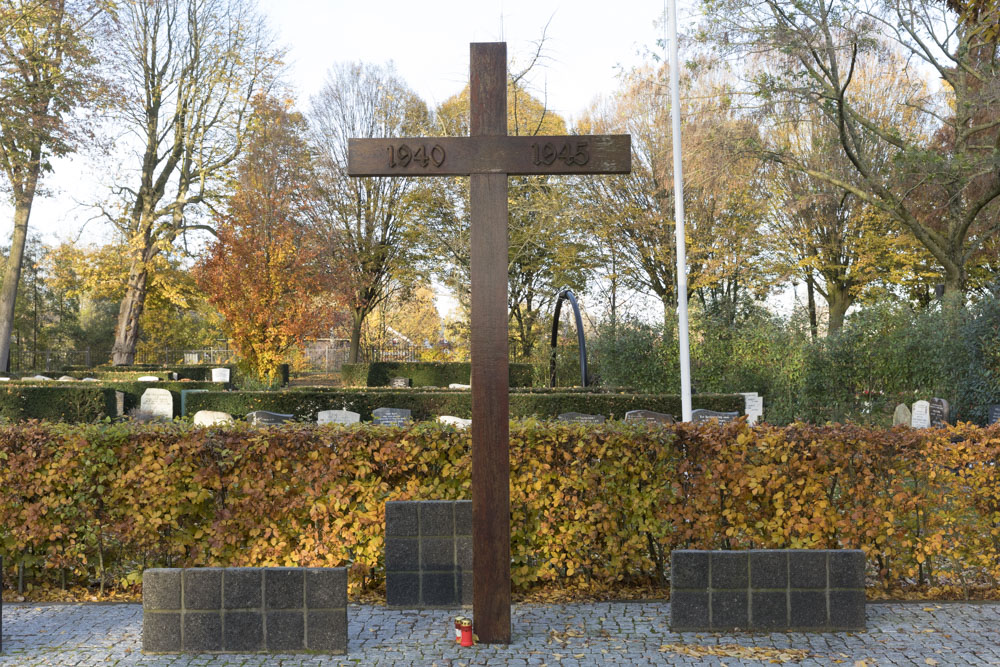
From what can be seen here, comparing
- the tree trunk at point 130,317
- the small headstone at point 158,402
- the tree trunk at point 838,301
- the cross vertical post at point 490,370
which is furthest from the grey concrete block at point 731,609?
the tree trunk at point 130,317

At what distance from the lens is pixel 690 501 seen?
5.61 metres

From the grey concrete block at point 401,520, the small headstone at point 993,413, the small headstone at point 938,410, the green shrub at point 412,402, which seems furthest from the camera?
the green shrub at point 412,402

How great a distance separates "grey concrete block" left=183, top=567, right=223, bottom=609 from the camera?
477 centimetres

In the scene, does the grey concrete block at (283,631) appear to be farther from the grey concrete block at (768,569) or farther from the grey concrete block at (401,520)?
the grey concrete block at (768,569)

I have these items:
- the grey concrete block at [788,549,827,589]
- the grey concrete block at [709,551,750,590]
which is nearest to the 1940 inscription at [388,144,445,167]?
the grey concrete block at [709,551,750,590]

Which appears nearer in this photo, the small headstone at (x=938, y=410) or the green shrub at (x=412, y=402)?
the small headstone at (x=938, y=410)

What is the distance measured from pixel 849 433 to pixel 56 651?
5238 mm

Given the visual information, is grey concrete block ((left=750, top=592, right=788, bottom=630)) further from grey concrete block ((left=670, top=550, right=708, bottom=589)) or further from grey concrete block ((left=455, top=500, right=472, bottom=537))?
grey concrete block ((left=455, top=500, right=472, bottom=537))

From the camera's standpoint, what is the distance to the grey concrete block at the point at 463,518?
5.57 m

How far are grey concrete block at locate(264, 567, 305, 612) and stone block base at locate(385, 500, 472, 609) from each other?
35.8 inches

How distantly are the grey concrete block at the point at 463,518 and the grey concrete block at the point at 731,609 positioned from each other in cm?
167

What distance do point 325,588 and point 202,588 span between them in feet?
2.42

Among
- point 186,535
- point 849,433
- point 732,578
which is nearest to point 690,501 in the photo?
point 732,578

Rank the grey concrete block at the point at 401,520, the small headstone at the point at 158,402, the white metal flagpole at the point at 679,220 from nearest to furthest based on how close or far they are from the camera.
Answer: the grey concrete block at the point at 401,520, the white metal flagpole at the point at 679,220, the small headstone at the point at 158,402
